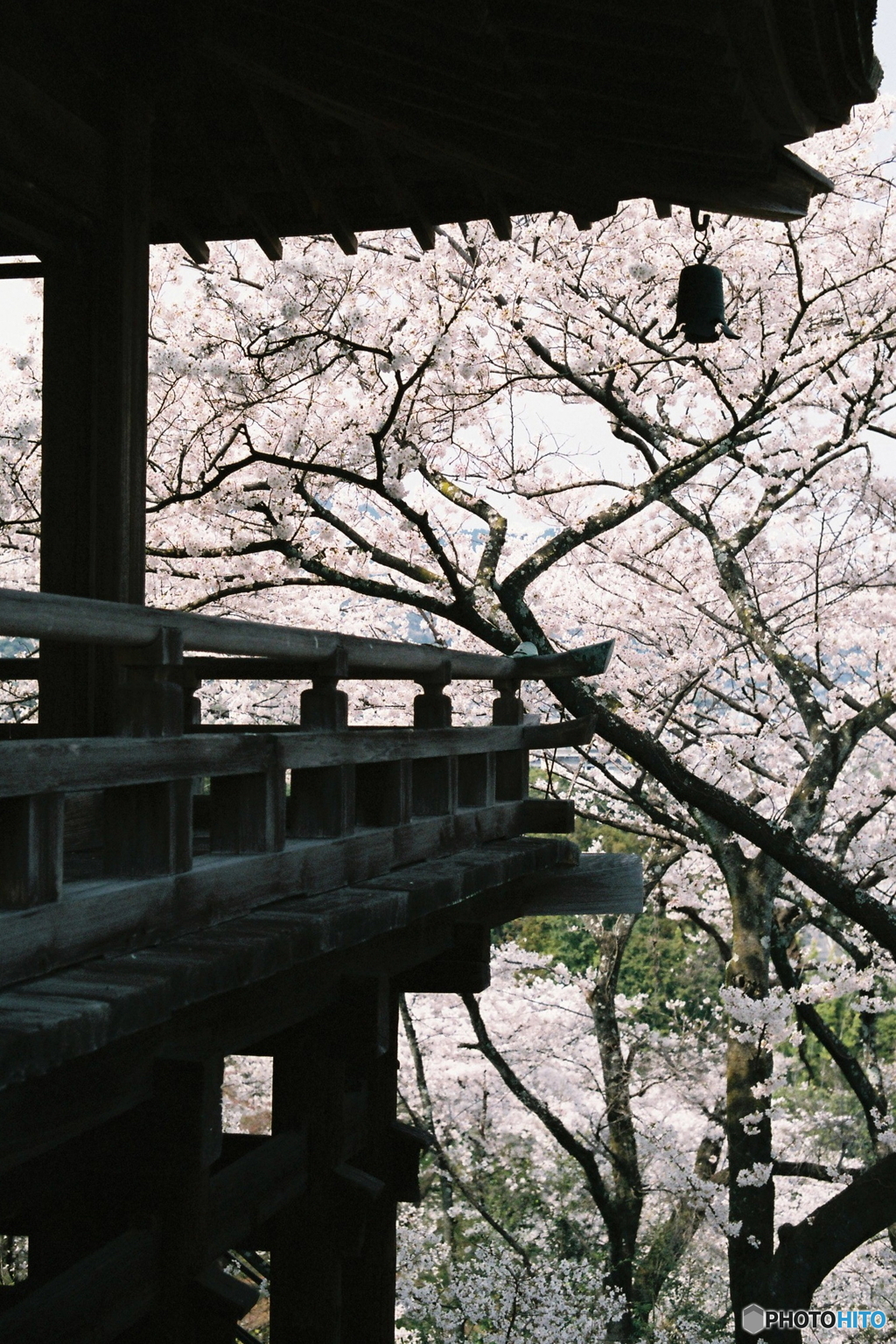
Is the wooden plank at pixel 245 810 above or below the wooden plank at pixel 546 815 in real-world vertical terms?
above

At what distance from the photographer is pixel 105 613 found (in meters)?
2.71

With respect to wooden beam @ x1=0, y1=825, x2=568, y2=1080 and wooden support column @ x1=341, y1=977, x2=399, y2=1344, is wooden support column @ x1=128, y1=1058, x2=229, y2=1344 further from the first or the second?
wooden support column @ x1=341, y1=977, x2=399, y2=1344

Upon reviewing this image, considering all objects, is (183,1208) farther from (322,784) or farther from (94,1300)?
(322,784)

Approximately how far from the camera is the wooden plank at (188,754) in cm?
241

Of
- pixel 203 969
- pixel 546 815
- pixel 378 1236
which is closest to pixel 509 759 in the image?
pixel 546 815

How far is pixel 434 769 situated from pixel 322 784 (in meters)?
1.18

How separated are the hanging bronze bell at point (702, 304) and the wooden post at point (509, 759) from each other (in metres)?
1.83

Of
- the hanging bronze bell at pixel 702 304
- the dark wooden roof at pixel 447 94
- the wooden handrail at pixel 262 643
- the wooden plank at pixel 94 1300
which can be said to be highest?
the dark wooden roof at pixel 447 94

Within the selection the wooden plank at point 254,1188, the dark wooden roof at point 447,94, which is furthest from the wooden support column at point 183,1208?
the dark wooden roof at point 447,94

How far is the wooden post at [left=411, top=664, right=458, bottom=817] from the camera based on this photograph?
16.3 ft

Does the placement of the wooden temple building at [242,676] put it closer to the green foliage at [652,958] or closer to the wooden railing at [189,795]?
the wooden railing at [189,795]

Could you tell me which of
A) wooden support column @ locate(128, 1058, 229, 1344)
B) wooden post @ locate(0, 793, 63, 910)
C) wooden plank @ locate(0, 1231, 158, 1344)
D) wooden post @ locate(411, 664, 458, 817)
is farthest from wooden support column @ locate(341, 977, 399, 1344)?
wooden post @ locate(0, 793, 63, 910)

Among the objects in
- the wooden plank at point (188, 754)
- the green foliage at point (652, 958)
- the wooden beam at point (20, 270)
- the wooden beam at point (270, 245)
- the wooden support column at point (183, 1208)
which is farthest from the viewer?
the green foliage at point (652, 958)

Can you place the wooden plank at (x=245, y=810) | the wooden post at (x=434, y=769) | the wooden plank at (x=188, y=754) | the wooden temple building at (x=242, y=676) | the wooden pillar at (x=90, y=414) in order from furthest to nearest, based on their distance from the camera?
1. the wooden post at (x=434, y=769)
2. the wooden pillar at (x=90, y=414)
3. the wooden plank at (x=245, y=810)
4. the wooden temple building at (x=242, y=676)
5. the wooden plank at (x=188, y=754)
